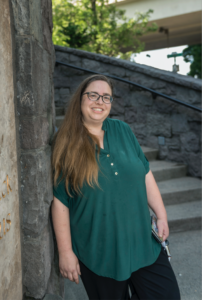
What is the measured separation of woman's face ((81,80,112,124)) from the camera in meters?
1.43

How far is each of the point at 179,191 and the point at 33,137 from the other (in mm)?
2618

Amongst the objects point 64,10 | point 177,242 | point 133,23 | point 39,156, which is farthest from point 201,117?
point 64,10

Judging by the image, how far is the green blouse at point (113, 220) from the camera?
51.7 inches

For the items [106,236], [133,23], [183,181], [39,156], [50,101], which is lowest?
[183,181]

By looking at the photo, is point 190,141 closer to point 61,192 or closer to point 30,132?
point 61,192

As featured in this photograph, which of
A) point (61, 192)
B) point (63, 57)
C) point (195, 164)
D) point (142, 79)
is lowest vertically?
point (195, 164)

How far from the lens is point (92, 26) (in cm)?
661

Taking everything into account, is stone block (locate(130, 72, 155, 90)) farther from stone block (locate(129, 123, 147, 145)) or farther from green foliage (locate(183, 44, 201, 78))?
green foliage (locate(183, 44, 201, 78))

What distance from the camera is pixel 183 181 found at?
3686mm

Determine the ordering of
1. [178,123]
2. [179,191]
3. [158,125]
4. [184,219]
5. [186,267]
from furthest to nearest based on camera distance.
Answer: [158,125], [178,123], [179,191], [184,219], [186,267]

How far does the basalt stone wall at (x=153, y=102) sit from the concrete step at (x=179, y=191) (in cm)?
42

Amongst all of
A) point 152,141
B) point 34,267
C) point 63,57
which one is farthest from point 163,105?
point 34,267

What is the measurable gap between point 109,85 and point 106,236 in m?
0.86

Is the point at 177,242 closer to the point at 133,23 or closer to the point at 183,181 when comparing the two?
the point at 183,181
